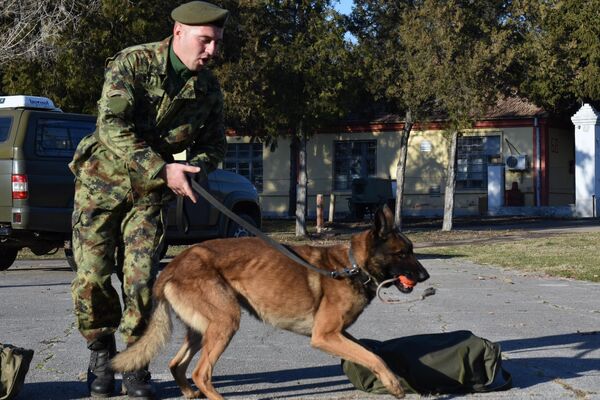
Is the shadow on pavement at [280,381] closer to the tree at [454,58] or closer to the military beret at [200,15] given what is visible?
the military beret at [200,15]

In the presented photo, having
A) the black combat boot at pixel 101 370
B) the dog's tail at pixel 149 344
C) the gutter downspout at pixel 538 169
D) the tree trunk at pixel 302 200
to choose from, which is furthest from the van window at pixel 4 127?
the gutter downspout at pixel 538 169

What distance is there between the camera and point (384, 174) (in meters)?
42.5

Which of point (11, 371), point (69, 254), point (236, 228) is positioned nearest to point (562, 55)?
point (236, 228)

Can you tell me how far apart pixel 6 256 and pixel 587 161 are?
25755 millimetres

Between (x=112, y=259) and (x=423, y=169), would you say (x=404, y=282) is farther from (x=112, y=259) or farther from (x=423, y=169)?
(x=423, y=169)

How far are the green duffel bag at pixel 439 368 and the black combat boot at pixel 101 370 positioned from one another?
137 cm

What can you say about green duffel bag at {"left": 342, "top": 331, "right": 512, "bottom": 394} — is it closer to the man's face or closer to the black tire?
the man's face

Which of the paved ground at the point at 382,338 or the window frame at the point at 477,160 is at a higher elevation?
the window frame at the point at 477,160

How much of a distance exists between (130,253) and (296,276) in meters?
0.96

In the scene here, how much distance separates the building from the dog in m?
32.4

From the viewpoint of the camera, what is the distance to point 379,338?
773 cm

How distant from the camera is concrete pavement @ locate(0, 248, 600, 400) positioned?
5.64m

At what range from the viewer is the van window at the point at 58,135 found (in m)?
12.9

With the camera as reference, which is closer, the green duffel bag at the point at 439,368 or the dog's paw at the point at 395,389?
the dog's paw at the point at 395,389
